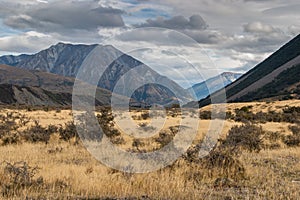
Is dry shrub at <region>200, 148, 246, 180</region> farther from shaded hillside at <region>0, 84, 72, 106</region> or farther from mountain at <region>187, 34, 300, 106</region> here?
shaded hillside at <region>0, 84, 72, 106</region>

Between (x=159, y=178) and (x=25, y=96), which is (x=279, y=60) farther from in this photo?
(x=159, y=178)

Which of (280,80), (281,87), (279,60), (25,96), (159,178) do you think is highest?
(279,60)

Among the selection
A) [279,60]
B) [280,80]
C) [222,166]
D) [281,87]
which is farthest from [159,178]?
[279,60]

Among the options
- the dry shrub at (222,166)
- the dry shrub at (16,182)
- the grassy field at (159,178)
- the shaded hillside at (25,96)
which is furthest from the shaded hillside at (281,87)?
the dry shrub at (16,182)

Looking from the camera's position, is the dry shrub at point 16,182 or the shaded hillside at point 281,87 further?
the shaded hillside at point 281,87

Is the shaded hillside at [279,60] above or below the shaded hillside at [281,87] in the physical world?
above

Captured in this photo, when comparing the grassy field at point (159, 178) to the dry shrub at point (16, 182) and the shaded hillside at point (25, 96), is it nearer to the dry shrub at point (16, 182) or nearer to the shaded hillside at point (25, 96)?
the dry shrub at point (16, 182)

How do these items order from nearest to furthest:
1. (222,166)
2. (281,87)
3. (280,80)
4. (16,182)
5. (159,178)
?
(16,182) < (159,178) < (222,166) < (281,87) < (280,80)

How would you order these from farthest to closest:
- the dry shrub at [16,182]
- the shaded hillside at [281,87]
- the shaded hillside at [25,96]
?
the shaded hillside at [25,96] → the shaded hillside at [281,87] → the dry shrub at [16,182]

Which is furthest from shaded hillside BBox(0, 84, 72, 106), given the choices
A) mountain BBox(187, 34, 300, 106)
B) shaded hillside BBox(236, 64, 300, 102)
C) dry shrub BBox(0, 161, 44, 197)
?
dry shrub BBox(0, 161, 44, 197)

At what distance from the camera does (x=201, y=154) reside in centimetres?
1055

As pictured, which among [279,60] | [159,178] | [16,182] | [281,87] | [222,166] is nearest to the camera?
[16,182]

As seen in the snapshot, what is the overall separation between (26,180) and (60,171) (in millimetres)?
1563

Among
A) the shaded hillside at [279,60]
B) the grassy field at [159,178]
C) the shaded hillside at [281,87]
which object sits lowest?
the grassy field at [159,178]
